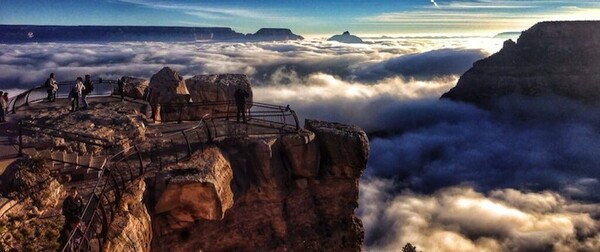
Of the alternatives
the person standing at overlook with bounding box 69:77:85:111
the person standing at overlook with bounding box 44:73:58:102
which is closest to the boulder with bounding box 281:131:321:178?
the person standing at overlook with bounding box 69:77:85:111

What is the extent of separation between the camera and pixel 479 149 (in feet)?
512

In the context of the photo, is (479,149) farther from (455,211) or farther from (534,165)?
(455,211)

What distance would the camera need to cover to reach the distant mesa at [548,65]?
493 ft

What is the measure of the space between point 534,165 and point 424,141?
36555mm

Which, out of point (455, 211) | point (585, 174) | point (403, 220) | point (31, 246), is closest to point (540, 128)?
point (585, 174)

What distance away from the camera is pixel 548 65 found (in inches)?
6235

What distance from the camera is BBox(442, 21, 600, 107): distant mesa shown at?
15038 cm

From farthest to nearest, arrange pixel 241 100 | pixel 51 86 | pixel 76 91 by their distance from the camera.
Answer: pixel 51 86 < pixel 76 91 < pixel 241 100

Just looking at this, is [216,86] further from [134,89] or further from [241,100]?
[241,100]

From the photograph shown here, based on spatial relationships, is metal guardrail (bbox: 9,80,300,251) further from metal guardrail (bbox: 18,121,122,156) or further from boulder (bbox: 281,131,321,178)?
boulder (bbox: 281,131,321,178)

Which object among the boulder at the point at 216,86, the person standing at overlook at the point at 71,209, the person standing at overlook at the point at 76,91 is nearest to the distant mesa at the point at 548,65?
the boulder at the point at 216,86

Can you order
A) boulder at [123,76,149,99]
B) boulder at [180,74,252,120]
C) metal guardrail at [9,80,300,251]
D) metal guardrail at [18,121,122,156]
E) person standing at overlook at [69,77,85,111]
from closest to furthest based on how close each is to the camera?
1. metal guardrail at [9,80,300,251]
2. metal guardrail at [18,121,122,156]
3. person standing at overlook at [69,77,85,111]
4. boulder at [180,74,252,120]
5. boulder at [123,76,149,99]

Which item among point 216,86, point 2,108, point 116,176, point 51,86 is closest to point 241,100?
point 216,86

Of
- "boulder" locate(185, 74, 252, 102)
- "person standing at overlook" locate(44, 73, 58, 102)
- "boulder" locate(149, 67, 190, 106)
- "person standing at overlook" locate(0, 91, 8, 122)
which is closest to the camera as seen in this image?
"person standing at overlook" locate(0, 91, 8, 122)
